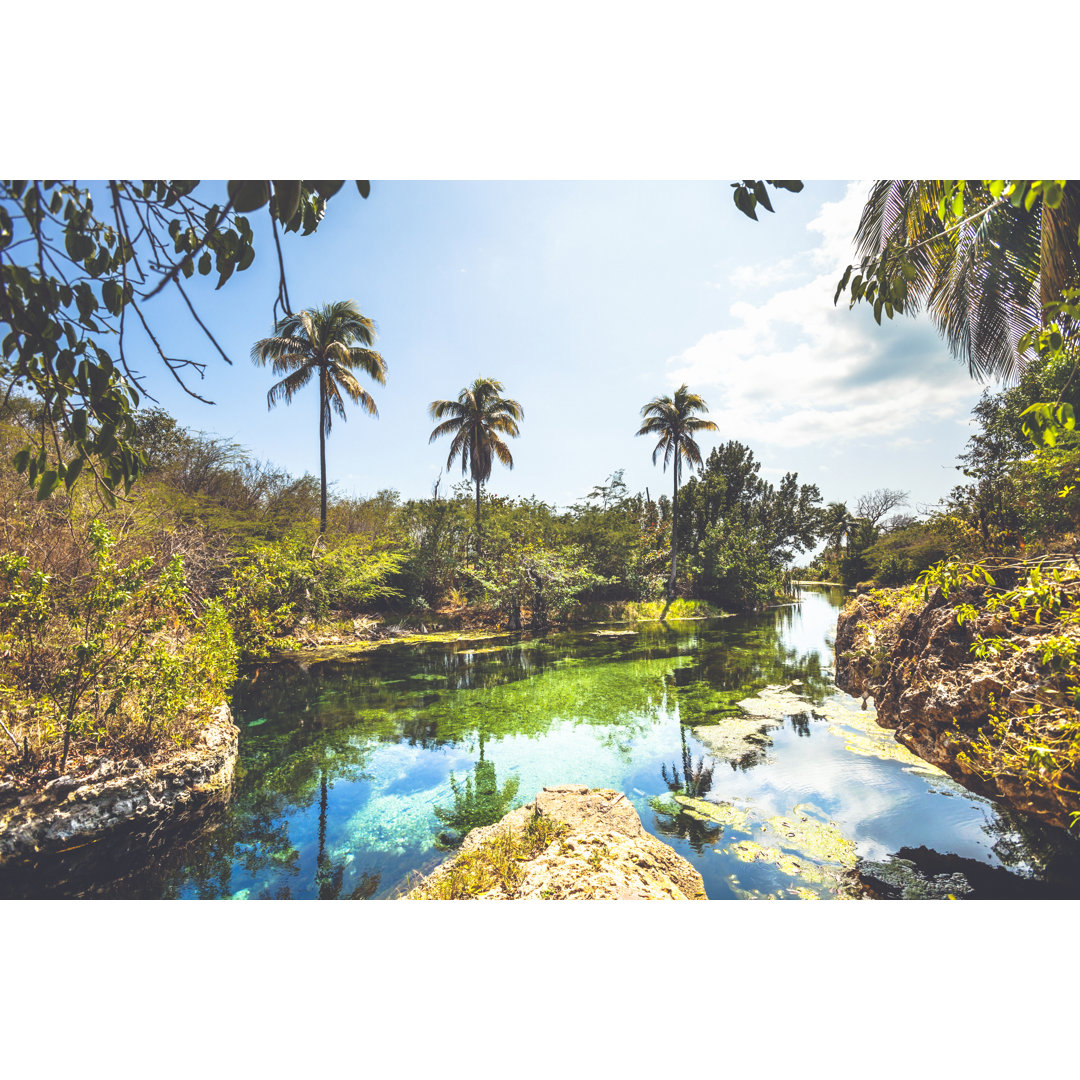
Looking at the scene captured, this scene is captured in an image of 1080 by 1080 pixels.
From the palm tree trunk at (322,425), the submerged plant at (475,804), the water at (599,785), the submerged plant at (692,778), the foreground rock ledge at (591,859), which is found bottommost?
the submerged plant at (475,804)

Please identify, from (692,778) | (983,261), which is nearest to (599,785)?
(692,778)

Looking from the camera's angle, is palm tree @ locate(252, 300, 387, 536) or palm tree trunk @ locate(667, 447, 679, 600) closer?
palm tree @ locate(252, 300, 387, 536)

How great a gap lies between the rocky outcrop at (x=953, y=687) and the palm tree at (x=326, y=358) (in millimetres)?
11846

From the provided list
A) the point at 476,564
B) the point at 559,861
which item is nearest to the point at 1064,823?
the point at 559,861

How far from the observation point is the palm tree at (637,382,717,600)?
1697 centimetres

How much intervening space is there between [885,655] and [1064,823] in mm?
3339

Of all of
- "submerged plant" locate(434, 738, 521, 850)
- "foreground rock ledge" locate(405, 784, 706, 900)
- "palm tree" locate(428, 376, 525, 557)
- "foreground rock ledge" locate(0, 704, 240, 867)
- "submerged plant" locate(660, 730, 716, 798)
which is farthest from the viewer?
"palm tree" locate(428, 376, 525, 557)

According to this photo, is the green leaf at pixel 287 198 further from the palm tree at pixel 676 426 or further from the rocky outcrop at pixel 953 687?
the palm tree at pixel 676 426

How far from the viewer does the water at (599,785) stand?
2.75 metres

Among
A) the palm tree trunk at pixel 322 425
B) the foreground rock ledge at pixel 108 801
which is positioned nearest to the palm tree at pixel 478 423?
the palm tree trunk at pixel 322 425

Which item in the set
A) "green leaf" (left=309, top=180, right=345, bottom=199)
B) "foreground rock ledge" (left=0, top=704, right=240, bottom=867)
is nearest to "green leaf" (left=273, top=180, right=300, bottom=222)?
"green leaf" (left=309, top=180, right=345, bottom=199)

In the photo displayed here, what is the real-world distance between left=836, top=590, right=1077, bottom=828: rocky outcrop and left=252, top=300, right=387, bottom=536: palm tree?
1185cm

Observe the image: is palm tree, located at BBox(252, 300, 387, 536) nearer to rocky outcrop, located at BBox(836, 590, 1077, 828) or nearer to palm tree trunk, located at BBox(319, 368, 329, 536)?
palm tree trunk, located at BBox(319, 368, 329, 536)

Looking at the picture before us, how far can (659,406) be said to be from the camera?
1709 centimetres
